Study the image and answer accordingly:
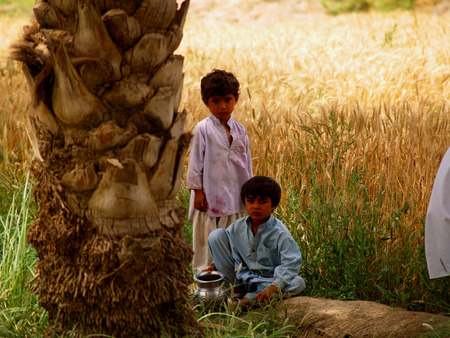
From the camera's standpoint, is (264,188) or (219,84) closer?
(264,188)

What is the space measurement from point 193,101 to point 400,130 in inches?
96.0

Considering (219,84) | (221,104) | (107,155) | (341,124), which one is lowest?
(107,155)

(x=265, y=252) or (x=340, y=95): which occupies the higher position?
(x=340, y=95)

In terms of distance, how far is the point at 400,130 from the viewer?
16.0 feet

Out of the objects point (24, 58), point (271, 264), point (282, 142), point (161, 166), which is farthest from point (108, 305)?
point (282, 142)

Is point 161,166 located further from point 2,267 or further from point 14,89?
point 14,89

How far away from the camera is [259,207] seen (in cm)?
356

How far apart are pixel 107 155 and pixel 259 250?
1601mm

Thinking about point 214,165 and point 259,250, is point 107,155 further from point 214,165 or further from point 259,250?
point 214,165

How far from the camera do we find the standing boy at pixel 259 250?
3.41 meters

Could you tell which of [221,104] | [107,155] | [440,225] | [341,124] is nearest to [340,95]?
[341,124]

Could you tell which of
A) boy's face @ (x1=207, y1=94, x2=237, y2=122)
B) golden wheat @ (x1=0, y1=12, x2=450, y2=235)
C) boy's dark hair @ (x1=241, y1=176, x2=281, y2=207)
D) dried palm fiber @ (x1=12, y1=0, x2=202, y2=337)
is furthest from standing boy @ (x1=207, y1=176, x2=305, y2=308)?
dried palm fiber @ (x1=12, y1=0, x2=202, y2=337)

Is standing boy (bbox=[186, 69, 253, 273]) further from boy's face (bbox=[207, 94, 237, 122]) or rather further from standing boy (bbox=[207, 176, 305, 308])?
standing boy (bbox=[207, 176, 305, 308])

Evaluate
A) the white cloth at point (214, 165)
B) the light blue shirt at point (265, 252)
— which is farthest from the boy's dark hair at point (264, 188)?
the white cloth at point (214, 165)
